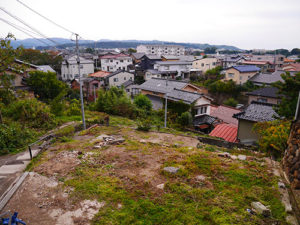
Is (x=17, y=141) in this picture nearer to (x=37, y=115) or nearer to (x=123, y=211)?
(x=37, y=115)

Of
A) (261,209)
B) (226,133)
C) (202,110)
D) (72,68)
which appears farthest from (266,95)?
(72,68)

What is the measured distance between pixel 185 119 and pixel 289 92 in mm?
8669

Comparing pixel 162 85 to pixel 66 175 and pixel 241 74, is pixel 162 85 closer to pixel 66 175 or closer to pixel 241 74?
pixel 241 74

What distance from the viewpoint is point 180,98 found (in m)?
19.2

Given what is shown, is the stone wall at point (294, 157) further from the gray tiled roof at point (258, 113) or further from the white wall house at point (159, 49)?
the white wall house at point (159, 49)

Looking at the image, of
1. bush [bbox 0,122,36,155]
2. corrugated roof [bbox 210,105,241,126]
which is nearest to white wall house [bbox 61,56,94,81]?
corrugated roof [bbox 210,105,241,126]

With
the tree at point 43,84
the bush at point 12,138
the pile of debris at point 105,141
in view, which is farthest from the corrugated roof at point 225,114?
the bush at point 12,138

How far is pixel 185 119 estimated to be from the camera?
17219mm

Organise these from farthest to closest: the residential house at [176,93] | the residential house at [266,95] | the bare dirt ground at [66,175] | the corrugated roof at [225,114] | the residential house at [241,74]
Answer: the residential house at [241,74]
the residential house at [266,95]
the corrugated roof at [225,114]
the residential house at [176,93]
the bare dirt ground at [66,175]

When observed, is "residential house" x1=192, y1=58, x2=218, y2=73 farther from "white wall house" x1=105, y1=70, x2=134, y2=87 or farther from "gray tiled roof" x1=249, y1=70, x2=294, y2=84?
"white wall house" x1=105, y1=70, x2=134, y2=87

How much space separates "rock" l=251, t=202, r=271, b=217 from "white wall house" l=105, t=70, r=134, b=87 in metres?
32.0

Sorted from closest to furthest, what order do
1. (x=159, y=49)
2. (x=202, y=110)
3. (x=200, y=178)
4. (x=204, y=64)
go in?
(x=200, y=178) → (x=202, y=110) → (x=204, y=64) → (x=159, y=49)

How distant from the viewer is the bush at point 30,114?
11.3 m

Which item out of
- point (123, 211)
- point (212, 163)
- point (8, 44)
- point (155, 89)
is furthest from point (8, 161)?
point (155, 89)
